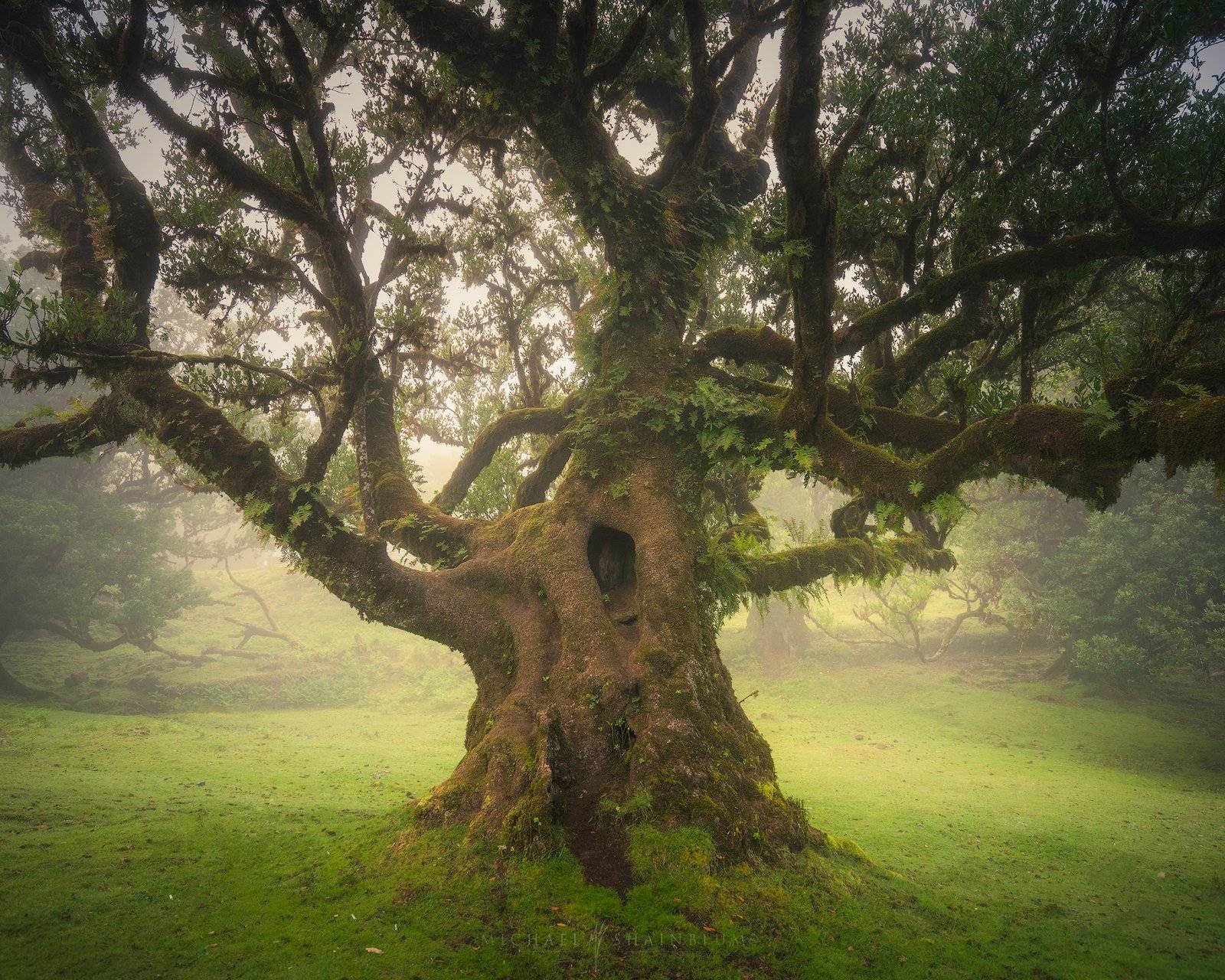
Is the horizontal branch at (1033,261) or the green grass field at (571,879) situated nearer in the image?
the green grass field at (571,879)

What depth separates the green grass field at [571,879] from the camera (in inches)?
161

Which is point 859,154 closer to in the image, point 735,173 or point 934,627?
point 735,173

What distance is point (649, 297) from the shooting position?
364 inches

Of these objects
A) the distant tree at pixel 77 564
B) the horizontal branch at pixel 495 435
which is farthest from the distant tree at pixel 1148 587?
the distant tree at pixel 77 564

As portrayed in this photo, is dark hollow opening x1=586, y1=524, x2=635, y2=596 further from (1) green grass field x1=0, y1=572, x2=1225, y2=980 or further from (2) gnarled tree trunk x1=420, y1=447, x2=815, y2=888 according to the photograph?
(1) green grass field x1=0, y1=572, x2=1225, y2=980

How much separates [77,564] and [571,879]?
32509mm

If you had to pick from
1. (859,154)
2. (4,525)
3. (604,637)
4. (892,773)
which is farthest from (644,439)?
(4,525)

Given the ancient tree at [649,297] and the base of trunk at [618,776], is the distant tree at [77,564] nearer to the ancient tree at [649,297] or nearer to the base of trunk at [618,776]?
the ancient tree at [649,297]

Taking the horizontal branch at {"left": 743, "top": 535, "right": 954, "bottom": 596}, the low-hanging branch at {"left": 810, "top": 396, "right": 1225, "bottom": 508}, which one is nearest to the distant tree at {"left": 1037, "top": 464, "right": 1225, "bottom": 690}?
the horizontal branch at {"left": 743, "top": 535, "right": 954, "bottom": 596}

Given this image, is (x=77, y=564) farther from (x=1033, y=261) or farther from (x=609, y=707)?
(x=1033, y=261)

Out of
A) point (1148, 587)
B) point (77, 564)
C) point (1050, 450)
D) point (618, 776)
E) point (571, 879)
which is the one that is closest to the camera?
point (571, 879)

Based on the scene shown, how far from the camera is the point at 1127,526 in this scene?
20609 millimetres

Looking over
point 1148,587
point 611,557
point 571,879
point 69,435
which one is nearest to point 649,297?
point 611,557

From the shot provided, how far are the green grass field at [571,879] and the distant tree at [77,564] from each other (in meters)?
12.0
